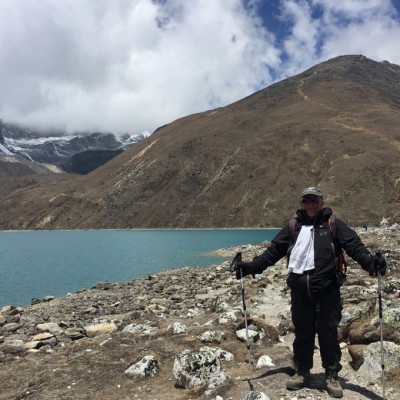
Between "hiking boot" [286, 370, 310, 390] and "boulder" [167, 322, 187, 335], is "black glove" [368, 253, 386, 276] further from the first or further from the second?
"boulder" [167, 322, 187, 335]

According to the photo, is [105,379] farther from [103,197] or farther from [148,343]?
[103,197]

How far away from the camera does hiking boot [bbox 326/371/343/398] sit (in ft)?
21.3

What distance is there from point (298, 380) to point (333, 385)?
54 cm

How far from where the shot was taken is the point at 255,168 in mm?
136250

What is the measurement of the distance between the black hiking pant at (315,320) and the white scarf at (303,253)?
0.41ft

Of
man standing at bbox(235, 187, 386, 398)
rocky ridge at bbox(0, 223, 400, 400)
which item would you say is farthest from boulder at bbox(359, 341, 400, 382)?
man standing at bbox(235, 187, 386, 398)

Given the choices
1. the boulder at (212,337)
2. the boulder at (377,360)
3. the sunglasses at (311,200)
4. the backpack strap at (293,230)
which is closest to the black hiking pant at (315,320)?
the backpack strap at (293,230)

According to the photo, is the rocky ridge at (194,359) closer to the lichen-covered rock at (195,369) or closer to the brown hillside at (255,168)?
the lichen-covered rock at (195,369)

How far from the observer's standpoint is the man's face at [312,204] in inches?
272

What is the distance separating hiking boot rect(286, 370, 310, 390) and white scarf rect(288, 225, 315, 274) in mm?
1677

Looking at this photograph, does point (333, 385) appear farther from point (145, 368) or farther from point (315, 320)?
point (145, 368)

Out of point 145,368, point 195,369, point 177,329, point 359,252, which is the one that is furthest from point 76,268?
point 359,252

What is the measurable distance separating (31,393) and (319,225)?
5808mm

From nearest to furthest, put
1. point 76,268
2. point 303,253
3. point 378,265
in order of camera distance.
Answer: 1. point 378,265
2. point 303,253
3. point 76,268
